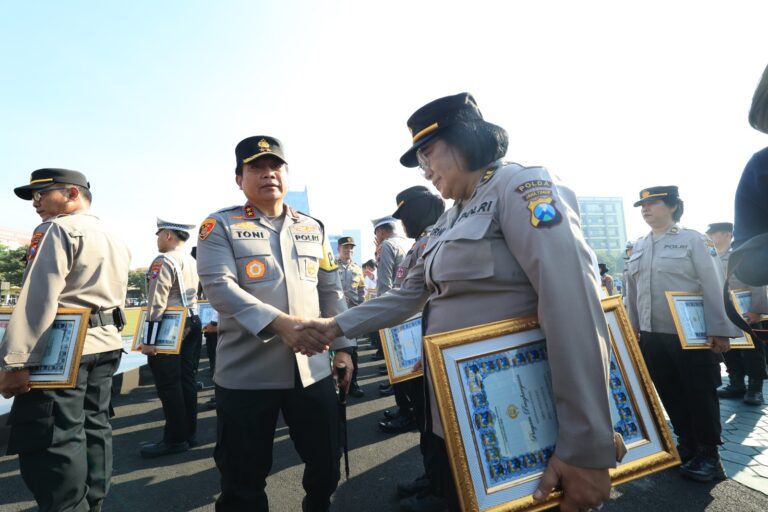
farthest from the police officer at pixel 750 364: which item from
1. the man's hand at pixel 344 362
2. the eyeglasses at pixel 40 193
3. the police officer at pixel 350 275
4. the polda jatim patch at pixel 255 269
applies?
the eyeglasses at pixel 40 193

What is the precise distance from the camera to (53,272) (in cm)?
233

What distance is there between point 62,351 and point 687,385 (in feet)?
15.2

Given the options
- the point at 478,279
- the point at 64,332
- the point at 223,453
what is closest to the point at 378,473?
the point at 223,453

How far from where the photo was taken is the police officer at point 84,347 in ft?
7.16

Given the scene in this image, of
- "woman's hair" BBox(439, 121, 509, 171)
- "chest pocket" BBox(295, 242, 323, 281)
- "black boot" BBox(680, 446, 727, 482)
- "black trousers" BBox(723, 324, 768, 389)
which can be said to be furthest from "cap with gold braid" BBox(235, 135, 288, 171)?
"black trousers" BBox(723, 324, 768, 389)

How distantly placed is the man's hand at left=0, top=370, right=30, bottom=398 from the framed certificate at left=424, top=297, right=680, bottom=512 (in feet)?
8.00

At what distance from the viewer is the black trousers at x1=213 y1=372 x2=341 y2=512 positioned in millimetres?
1988

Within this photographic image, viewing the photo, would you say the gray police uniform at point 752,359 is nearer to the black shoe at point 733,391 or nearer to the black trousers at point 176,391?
the black shoe at point 733,391

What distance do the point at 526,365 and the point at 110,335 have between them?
2.83 meters

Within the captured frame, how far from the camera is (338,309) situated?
2.57 m

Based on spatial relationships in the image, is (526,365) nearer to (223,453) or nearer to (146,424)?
(223,453)

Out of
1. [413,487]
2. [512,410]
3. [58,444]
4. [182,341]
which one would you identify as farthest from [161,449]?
[512,410]

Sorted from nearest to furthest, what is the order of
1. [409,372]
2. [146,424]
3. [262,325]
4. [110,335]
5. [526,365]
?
[526,365]
[262,325]
[110,335]
[409,372]
[146,424]

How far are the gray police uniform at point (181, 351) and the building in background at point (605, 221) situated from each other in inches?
3704
